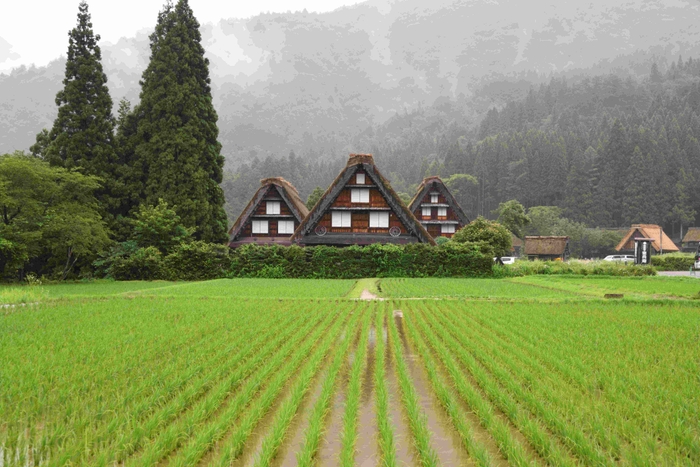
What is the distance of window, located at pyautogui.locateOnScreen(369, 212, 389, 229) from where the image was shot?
29672mm

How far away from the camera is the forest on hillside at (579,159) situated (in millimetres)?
62688

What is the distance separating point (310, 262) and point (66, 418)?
19954 mm

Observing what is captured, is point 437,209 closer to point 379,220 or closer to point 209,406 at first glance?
point 379,220

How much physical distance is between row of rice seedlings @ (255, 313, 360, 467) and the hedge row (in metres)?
16.5

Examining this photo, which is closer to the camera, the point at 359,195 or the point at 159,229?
the point at 159,229

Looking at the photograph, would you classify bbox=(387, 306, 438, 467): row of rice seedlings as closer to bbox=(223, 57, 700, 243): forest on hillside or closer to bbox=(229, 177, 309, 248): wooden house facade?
bbox=(229, 177, 309, 248): wooden house facade

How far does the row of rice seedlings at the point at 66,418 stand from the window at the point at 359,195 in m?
24.9

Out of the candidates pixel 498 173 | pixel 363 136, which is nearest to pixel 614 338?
pixel 498 173

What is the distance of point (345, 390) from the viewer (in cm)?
537

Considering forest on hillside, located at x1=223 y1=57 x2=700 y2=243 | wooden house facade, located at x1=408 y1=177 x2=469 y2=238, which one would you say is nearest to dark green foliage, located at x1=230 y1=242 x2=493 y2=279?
wooden house facade, located at x1=408 y1=177 x2=469 y2=238

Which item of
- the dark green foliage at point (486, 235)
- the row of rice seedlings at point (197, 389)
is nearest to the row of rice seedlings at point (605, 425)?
the row of rice seedlings at point (197, 389)

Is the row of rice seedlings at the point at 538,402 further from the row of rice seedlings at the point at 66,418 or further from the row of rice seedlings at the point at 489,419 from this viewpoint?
the row of rice seedlings at the point at 66,418

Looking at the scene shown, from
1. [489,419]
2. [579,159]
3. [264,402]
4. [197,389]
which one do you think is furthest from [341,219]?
[579,159]

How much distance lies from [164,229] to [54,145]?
27.0 ft
